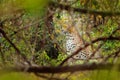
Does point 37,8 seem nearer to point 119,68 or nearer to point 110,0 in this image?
point 119,68

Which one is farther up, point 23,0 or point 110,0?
point 23,0

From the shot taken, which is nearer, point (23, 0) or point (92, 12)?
point (23, 0)

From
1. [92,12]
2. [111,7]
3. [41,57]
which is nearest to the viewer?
[92,12]

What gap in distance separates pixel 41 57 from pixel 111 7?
1.99 meters

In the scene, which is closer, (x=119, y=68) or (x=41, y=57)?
(x=119, y=68)

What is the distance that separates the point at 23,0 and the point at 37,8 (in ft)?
0.12

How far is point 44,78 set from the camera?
29.3 inches

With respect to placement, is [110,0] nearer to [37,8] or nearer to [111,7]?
[111,7]

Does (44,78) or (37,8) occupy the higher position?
(37,8)

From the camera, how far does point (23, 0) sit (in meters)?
0.71

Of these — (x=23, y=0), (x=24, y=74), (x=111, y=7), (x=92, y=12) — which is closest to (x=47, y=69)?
(x=24, y=74)

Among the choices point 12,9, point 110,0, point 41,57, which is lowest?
point 41,57

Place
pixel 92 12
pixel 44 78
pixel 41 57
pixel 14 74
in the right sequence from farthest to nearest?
pixel 41 57
pixel 92 12
pixel 44 78
pixel 14 74

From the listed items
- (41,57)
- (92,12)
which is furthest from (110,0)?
(41,57)
